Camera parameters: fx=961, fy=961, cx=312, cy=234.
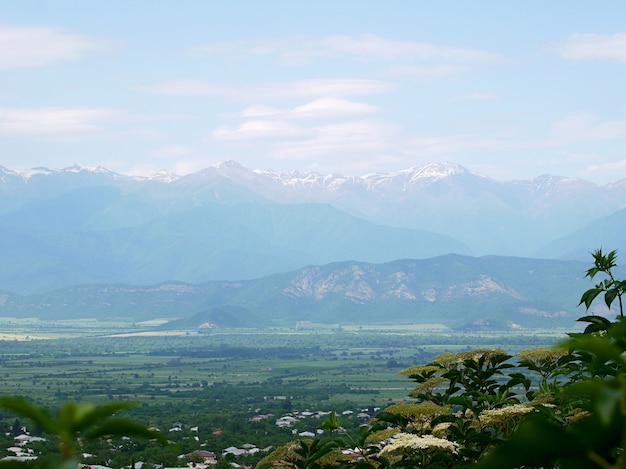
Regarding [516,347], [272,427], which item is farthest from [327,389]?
[516,347]

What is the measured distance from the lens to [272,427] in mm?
77188

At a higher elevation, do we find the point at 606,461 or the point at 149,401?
the point at 606,461

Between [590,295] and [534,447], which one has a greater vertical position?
[590,295]

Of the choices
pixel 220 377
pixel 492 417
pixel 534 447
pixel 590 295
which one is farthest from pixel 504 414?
pixel 220 377

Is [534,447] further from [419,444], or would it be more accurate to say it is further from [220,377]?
[220,377]


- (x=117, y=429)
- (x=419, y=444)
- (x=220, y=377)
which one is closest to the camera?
(x=117, y=429)

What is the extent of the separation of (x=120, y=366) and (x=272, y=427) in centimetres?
7256

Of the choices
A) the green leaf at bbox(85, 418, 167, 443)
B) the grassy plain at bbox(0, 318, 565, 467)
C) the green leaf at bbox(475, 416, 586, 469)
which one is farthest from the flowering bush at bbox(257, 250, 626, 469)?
the grassy plain at bbox(0, 318, 565, 467)

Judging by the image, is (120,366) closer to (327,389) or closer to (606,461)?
(327,389)

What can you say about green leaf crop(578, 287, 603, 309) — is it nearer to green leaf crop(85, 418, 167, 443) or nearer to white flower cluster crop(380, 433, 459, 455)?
white flower cluster crop(380, 433, 459, 455)

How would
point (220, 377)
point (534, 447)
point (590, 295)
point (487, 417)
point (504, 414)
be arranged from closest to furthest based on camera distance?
point (534, 447)
point (504, 414)
point (487, 417)
point (590, 295)
point (220, 377)

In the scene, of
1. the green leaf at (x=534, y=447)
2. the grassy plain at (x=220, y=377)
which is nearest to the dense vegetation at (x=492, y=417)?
the green leaf at (x=534, y=447)

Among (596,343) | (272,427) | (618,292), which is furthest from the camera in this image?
(272,427)

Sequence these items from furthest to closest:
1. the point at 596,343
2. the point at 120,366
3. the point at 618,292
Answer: the point at 120,366, the point at 618,292, the point at 596,343
